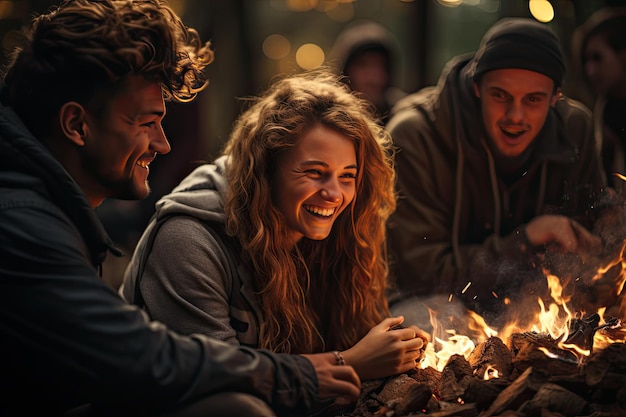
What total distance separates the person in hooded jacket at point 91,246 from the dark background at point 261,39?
91.7 inches

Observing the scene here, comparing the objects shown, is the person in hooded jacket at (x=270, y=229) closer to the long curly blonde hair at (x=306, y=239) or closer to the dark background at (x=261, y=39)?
the long curly blonde hair at (x=306, y=239)

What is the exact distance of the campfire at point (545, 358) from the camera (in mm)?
3193

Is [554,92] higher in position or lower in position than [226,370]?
higher

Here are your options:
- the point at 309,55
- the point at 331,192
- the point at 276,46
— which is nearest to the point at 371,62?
the point at 309,55

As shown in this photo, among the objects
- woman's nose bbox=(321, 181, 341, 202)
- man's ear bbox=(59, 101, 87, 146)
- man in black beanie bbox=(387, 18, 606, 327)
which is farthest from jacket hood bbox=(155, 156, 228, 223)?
man in black beanie bbox=(387, 18, 606, 327)

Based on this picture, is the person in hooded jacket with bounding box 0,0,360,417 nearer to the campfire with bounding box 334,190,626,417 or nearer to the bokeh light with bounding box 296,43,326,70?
the campfire with bounding box 334,190,626,417

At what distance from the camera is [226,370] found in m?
2.89

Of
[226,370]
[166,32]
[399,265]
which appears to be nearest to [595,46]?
[399,265]

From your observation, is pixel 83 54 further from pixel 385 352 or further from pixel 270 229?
pixel 385 352

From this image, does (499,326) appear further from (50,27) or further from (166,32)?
(50,27)

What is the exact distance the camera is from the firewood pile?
3148mm

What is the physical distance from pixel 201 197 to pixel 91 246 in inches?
29.5

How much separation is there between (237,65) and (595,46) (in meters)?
3.49

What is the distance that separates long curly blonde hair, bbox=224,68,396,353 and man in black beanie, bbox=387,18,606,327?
0.70m
